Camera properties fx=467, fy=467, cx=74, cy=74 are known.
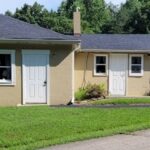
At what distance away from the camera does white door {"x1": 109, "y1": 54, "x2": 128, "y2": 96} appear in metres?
25.7

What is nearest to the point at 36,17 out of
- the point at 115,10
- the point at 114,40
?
the point at 115,10

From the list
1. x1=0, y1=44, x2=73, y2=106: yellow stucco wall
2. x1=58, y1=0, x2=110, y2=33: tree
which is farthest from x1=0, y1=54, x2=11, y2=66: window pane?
x1=58, y1=0, x2=110, y2=33: tree

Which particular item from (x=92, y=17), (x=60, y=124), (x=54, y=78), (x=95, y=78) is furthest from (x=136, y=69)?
(x=92, y=17)

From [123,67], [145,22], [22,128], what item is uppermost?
[145,22]

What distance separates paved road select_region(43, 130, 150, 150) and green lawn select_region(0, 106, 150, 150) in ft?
1.29

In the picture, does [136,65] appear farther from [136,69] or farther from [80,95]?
[80,95]

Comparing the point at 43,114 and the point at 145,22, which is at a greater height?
the point at 145,22

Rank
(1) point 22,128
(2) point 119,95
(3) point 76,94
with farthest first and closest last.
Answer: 1. (2) point 119,95
2. (3) point 76,94
3. (1) point 22,128

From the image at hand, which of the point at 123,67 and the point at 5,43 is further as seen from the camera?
the point at 123,67

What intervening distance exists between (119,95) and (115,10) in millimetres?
54103

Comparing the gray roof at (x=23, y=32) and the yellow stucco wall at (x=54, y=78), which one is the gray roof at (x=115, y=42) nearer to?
the gray roof at (x=23, y=32)

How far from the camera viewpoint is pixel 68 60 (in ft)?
66.9

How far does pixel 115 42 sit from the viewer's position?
27.1 metres

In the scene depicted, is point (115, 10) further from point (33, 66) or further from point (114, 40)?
point (33, 66)
